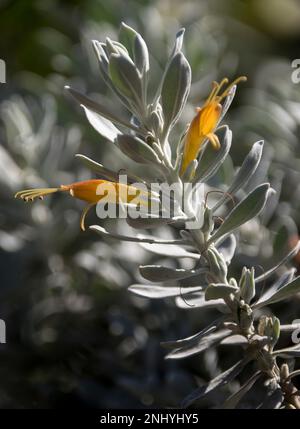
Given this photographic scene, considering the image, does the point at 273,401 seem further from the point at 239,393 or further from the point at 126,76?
the point at 126,76

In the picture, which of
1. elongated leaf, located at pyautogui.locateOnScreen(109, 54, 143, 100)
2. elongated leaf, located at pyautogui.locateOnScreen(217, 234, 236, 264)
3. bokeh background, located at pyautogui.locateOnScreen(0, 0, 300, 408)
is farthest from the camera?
bokeh background, located at pyautogui.locateOnScreen(0, 0, 300, 408)

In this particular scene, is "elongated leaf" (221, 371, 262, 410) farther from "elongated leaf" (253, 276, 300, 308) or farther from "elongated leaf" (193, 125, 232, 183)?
"elongated leaf" (193, 125, 232, 183)

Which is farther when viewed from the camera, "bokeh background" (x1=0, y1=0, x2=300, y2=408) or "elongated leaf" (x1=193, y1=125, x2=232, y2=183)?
"bokeh background" (x1=0, y1=0, x2=300, y2=408)

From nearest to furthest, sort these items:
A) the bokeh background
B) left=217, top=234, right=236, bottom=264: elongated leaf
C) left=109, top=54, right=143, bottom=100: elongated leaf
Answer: left=109, top=54, right=143, bottom=100: elongated leaf → left=217, top=234, right=236, bottom=264: elongated leaf → the bokeh background

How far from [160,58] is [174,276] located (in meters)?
0.80

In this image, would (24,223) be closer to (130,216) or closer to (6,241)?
(6,241)

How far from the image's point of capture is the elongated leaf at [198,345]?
72cm

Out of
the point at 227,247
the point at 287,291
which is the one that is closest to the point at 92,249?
the point at 227,247

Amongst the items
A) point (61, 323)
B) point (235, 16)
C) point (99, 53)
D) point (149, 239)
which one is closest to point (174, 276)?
point (149, 239)

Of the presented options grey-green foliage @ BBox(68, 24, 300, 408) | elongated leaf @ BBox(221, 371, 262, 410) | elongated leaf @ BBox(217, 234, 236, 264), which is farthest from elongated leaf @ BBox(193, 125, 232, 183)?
elongated leaf @ BBox(221, 371, 262, 410)

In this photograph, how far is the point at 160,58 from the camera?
1.41m

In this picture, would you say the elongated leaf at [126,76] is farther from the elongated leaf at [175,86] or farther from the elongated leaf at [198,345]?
the elongated leaf at [198,345]

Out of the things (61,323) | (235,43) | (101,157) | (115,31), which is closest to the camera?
(61,323)

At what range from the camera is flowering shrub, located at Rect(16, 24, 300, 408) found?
2.21 feet
